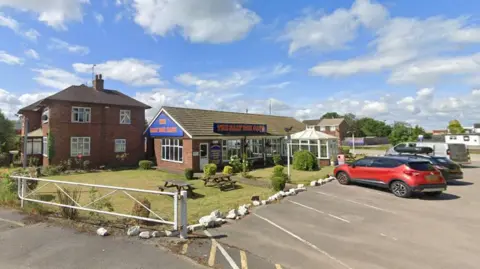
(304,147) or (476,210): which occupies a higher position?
(304,147)

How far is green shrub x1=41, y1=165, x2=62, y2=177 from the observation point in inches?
806

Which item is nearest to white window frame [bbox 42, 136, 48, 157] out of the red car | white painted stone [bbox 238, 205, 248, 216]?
white painted stone [bbox 238, 205, 248, 216]

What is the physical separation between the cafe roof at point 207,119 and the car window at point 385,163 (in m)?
11.1

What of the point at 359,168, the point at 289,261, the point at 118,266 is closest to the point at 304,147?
the point at 359,168

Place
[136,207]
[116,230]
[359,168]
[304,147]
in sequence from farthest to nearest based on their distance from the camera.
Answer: [304,147] → [359,168] → [136,207] → [116,230]

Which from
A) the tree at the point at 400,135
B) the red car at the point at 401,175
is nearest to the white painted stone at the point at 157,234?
the red car at the point at 401,175

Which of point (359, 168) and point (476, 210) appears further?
point (359, 168)

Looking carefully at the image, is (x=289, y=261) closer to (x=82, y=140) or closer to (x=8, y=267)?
(x=8, y=267)

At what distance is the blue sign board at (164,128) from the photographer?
22286 mm

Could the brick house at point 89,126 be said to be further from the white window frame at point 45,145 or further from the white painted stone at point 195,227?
the white painted stone at point 195,227

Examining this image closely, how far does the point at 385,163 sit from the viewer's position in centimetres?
1320

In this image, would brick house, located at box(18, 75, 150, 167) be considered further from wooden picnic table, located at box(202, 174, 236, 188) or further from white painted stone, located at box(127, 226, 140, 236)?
white painted stone, located at box(127, 226, 140, 236)

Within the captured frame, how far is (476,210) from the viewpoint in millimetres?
9852

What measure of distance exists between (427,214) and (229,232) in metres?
7.21
